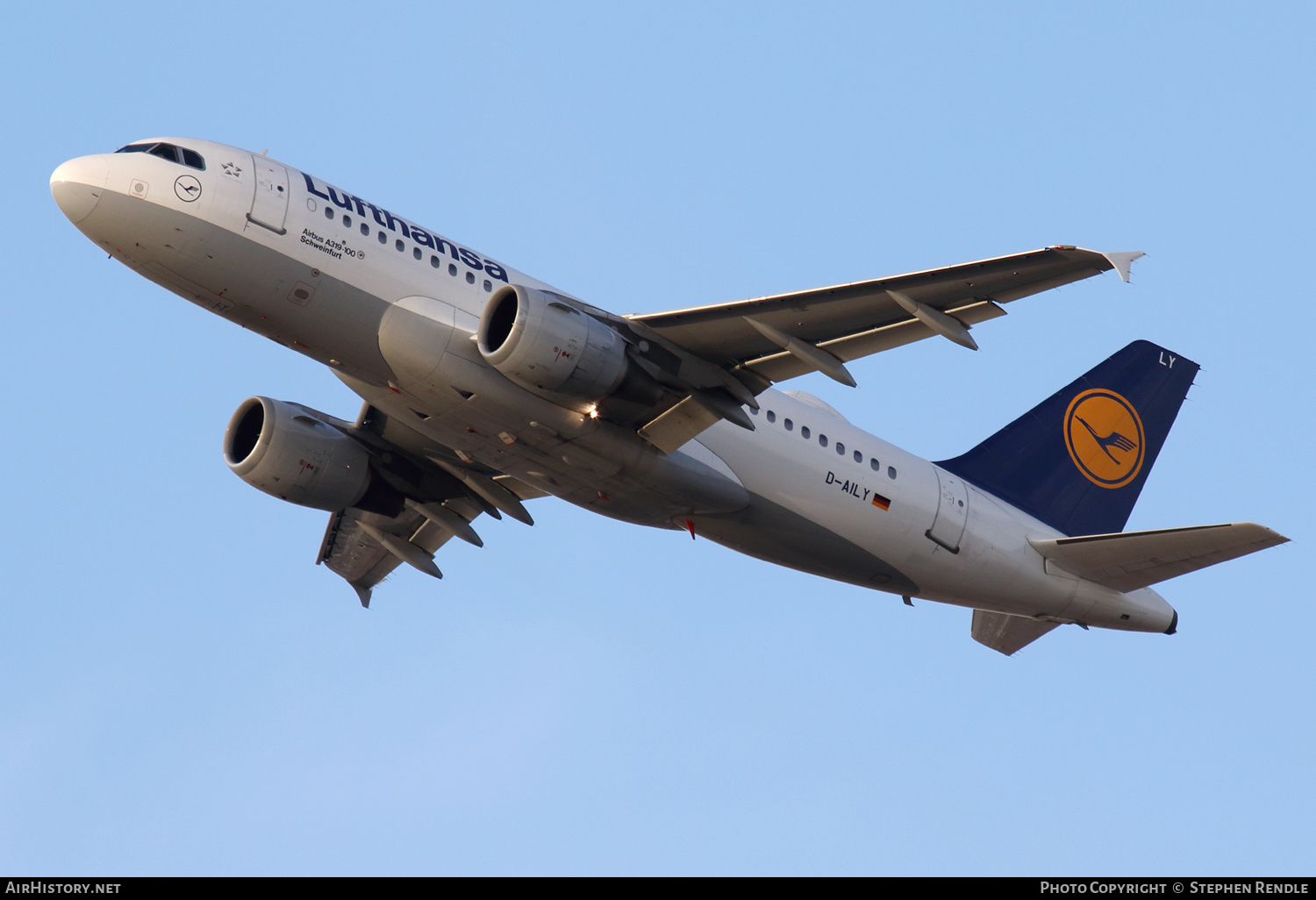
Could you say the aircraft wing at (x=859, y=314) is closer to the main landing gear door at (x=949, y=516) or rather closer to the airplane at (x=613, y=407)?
the airplane at (x=613, y=407)

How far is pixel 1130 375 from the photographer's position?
3372 cm

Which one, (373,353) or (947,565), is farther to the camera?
(947,565)

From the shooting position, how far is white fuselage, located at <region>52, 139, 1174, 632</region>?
24062 millimetres

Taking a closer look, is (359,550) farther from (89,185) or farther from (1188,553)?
(1188,553)

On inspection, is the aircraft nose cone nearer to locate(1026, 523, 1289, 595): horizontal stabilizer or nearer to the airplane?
the airplane

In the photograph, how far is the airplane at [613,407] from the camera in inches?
941

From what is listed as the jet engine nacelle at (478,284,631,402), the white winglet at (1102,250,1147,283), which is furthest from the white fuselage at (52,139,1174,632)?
the white winglet at (1102,250,1147,283)

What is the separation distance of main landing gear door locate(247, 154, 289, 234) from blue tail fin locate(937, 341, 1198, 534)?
1535 cm

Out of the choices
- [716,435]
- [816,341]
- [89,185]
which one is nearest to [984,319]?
[816,341]

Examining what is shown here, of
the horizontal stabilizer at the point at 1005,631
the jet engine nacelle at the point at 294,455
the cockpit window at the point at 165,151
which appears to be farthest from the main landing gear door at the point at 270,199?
the horizontal stabilizer at the point at 1005,631

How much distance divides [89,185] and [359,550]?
12.8 m

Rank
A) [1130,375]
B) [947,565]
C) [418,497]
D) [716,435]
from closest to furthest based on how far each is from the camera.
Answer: [716,435] → [947,565] → [418,497] → [1130,375]

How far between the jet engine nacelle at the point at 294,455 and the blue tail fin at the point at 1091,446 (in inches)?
518

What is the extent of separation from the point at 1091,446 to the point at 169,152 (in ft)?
70.2
